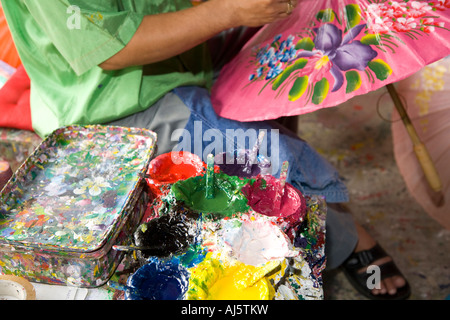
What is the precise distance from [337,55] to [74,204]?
640mm

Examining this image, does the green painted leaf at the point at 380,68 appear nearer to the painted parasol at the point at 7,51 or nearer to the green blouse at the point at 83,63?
the green blouse at the point at 83,63

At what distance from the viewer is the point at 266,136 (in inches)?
44.8

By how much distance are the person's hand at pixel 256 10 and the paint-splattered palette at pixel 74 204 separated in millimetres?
369

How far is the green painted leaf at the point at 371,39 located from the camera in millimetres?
947

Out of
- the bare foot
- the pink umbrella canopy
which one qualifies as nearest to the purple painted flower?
the pink umbrella canopy

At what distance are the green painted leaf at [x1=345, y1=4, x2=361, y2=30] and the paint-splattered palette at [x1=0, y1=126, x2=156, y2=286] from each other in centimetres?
52

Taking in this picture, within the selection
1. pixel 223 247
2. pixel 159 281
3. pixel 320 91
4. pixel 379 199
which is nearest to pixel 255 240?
pixel 223 247

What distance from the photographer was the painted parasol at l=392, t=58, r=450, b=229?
146cm

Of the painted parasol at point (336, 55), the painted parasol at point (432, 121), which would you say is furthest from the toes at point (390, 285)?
the painted parasol at point (336, 55)

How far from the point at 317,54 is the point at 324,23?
0.10 metres

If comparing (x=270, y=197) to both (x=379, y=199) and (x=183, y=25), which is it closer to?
(x=183, y=25)

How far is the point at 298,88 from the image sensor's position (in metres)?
0.97
